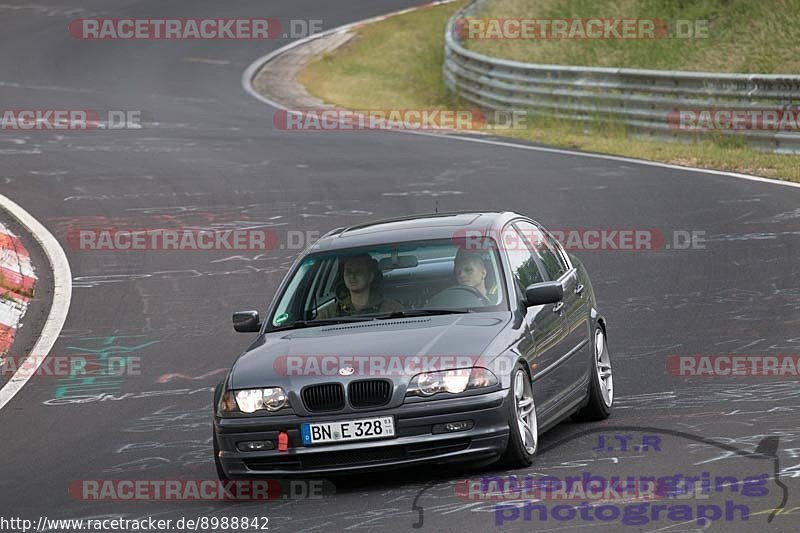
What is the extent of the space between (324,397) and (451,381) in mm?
671

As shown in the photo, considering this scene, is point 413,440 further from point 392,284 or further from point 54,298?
point 54,298

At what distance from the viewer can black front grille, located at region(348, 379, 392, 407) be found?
8.04 m

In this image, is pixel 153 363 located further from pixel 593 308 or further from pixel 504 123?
pixel 504 123

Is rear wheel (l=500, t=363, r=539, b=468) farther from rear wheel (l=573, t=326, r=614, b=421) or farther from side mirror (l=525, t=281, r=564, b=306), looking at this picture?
rear wheel (l=573, t=326, r=614, b=421)

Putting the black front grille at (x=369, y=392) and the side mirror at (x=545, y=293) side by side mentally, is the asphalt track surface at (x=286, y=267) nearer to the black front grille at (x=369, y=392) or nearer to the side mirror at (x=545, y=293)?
the black front grille at (x=369, y=392)

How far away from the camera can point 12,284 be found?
582 inches

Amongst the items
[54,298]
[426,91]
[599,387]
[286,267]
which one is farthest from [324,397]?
[426,91]

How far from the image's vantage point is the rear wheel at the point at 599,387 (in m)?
9.76

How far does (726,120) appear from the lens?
22.7 metres

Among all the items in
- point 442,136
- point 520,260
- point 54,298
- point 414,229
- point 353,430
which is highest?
point 414,229

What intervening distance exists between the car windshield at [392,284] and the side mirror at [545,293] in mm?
187

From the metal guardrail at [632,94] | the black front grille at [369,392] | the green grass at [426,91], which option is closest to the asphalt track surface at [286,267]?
the black front grille at [369,392]

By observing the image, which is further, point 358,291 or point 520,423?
point 358,291

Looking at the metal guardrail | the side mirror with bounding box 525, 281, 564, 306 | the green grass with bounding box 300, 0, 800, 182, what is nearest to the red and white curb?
the side mirror with bounding box 525, 281, 564, 306
